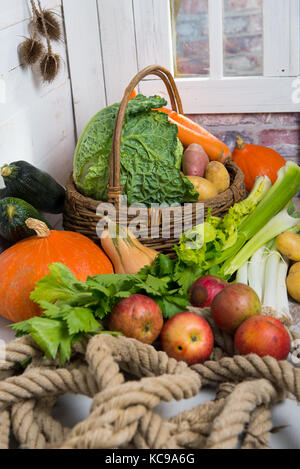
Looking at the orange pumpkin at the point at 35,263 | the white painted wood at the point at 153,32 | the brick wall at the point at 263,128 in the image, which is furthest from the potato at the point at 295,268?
the white painted wood at the point at 153,32

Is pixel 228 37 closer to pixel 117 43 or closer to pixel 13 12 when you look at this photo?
pixel 117 43

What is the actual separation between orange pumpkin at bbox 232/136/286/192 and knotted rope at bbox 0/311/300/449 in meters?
0.96

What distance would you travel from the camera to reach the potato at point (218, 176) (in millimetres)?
1458

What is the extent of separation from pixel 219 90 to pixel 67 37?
23.2 inches

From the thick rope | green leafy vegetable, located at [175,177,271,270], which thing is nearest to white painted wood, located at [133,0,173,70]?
green leafy vegetable, located at [175,177,271,270]

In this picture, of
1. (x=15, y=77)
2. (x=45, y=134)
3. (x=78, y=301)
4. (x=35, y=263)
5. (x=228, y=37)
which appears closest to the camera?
(x=78, y=301)

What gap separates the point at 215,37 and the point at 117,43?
0.38m

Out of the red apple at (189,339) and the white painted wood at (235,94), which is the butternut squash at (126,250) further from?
the white painted wood at (235,94)

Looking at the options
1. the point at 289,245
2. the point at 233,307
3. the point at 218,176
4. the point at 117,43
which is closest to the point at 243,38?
the point at 117,43

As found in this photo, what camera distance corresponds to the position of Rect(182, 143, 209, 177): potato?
1.49 metres

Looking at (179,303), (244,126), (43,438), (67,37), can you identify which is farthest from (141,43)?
(43,438)

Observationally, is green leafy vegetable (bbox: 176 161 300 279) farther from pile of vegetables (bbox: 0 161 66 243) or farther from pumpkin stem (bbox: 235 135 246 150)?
pile of vegetables (bbox: 0 161 66 243)

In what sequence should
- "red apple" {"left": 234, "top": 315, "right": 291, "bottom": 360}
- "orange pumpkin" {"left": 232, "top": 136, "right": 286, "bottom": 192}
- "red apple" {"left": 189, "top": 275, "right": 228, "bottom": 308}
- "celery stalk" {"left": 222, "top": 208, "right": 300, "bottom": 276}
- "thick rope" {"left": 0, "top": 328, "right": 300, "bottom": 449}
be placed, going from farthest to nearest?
1. "orange pumpkin" {"left": 232, "top": 136, "right": 286, "bottom": 192}
2. "celery stalk" {"left": 222, "top": 208, "right": 300, "bottom": 276}
3. "red apple" {"left": 189, "top": 275, "right": 228, "bottom": 308}
4. "red apple" {"left": 234, "top": 315, "right": 291, "bottom": 360}
5. "thick rope" {"left": 0, "top": 328, "right": 300, "bottom": 449}

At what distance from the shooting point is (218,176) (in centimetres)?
146
